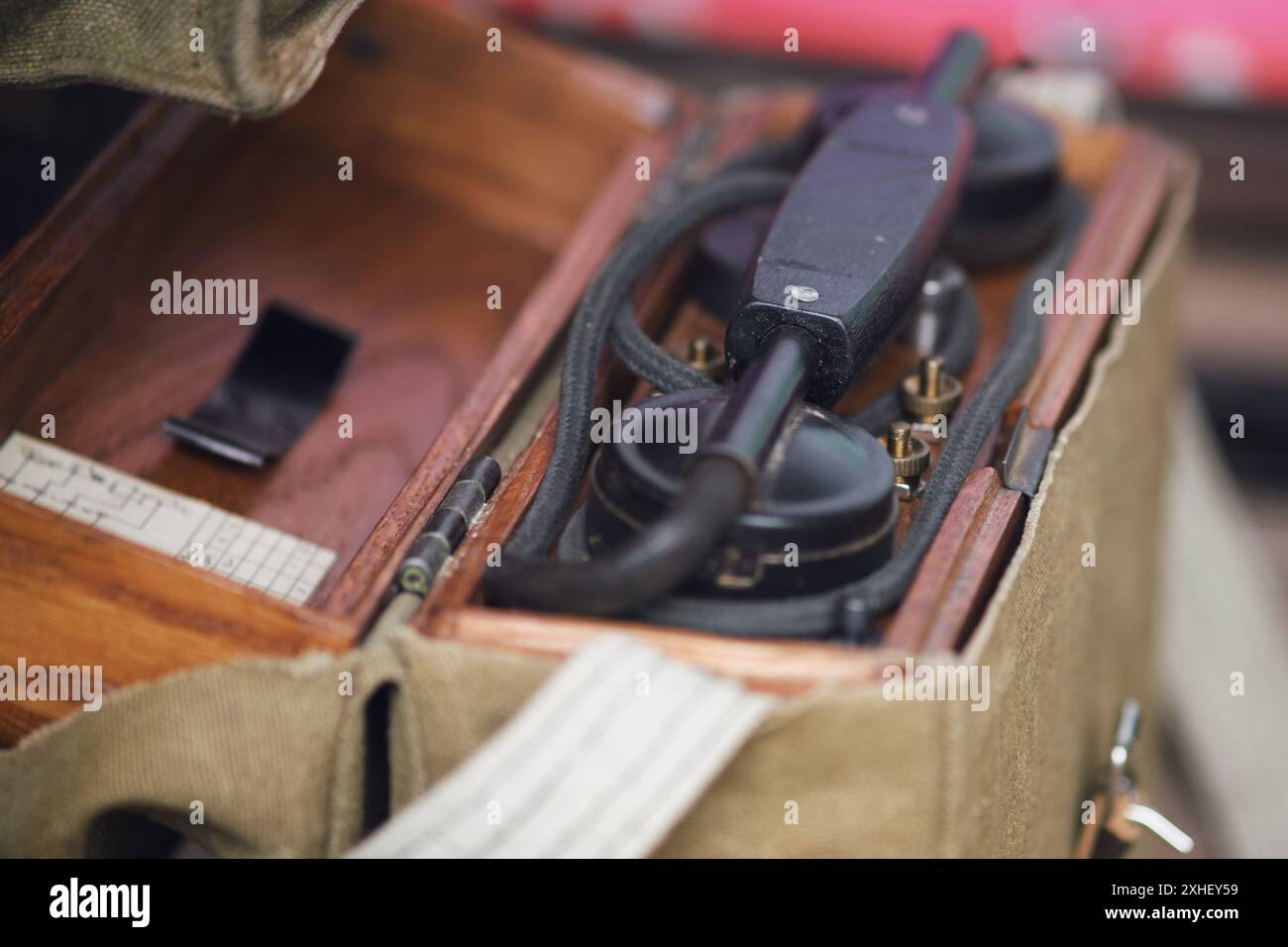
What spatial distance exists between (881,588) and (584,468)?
0.20m

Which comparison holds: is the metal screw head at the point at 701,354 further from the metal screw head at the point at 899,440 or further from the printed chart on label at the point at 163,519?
the printed chart on label at the point at 163,519

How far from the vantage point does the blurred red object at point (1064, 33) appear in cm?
199

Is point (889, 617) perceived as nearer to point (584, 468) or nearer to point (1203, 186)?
point (584, 468)

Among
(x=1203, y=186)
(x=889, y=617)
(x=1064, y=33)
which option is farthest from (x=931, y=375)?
(x=1203, y=186)

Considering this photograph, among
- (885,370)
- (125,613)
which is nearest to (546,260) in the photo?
(885,370)

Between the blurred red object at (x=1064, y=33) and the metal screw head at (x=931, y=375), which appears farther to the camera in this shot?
the blurred red object at (x=1064, y=33)

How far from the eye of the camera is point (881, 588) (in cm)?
73

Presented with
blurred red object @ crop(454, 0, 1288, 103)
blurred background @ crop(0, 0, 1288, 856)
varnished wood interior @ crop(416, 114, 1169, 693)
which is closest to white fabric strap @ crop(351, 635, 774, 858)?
varnished wood interior @ crop(416, 114, 1169, 693)

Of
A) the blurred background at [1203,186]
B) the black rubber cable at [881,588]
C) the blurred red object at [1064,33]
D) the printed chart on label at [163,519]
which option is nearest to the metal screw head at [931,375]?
the black rubber cable at [881,588]

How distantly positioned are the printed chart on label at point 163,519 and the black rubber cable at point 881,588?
305mm

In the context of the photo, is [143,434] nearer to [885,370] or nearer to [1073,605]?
[885,370]

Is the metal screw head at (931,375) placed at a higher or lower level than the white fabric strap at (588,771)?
higher

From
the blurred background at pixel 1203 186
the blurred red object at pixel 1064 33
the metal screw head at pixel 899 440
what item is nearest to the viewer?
the metal screw head at pixel 899 440
